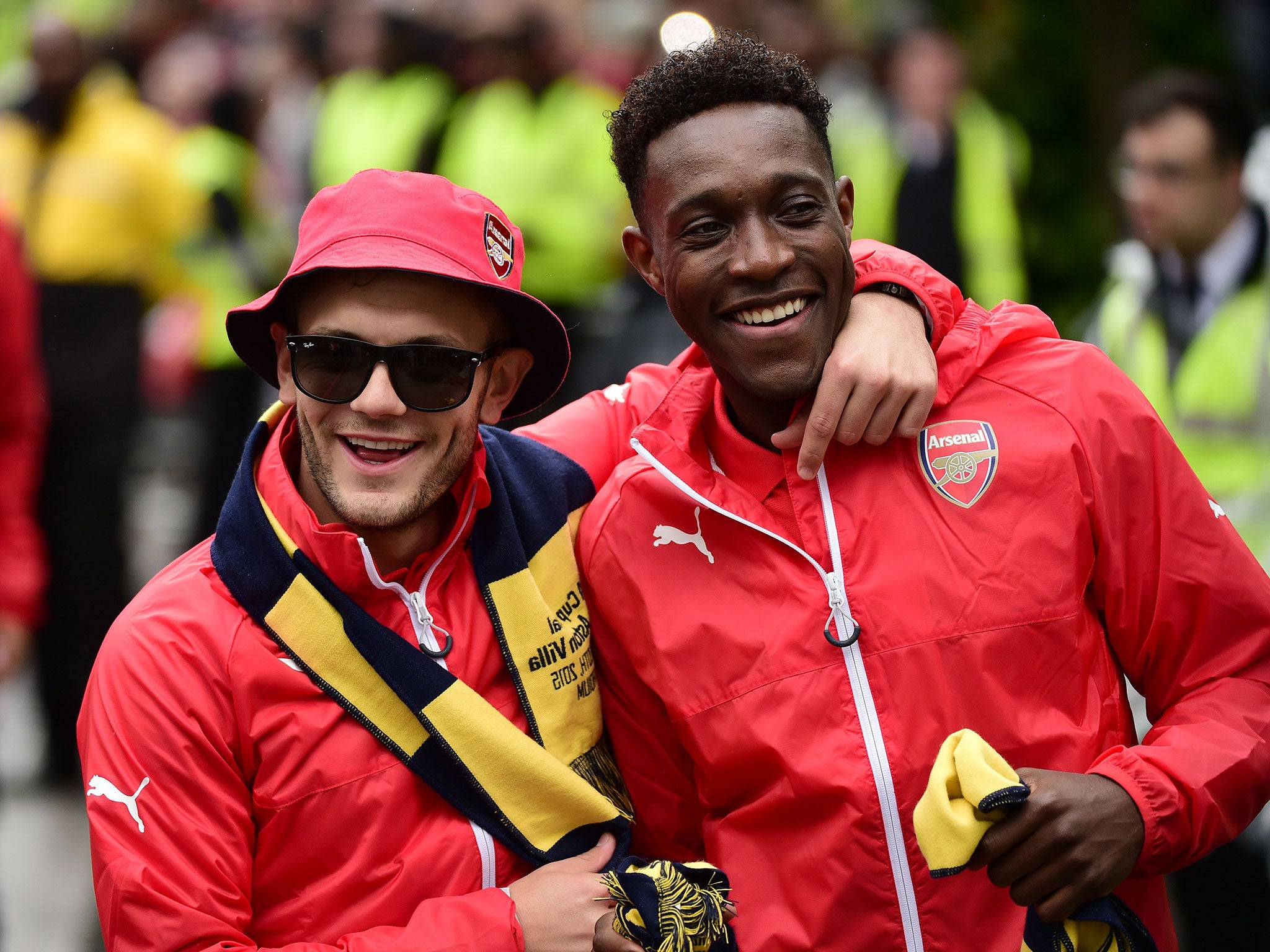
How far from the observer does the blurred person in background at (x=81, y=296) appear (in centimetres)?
588

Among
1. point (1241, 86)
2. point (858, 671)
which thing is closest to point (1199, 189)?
point (858, 671)

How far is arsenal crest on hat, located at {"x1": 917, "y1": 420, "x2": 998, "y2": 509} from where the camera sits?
2354mm

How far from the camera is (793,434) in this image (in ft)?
7.89

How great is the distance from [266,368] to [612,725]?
39.4 inches

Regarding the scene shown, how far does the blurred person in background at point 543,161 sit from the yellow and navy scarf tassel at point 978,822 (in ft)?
15.0

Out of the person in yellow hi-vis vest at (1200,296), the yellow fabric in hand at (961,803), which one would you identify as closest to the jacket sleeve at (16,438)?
the yellow fabric in hand at (961,803)

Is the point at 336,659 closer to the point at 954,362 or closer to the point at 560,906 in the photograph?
the point at 560,906

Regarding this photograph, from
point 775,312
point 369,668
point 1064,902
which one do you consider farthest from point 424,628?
point 1064,902

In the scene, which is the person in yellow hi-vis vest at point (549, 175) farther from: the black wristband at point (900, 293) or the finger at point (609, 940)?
the finger at point (609, 940)

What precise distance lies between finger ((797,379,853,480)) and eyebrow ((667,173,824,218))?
0.36m

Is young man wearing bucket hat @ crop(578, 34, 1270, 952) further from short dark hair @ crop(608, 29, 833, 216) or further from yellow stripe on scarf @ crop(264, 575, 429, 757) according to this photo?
yellow stripe on scarf @ crop(264, 575, 429, 757)

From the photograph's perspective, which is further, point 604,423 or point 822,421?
Result: point 604,423

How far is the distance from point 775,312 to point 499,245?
1.86ft

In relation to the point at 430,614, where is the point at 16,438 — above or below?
above
